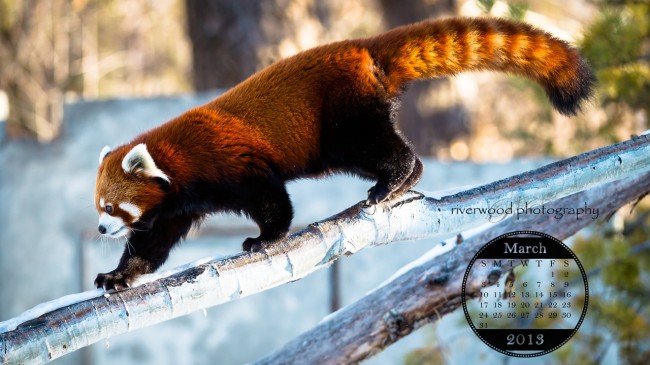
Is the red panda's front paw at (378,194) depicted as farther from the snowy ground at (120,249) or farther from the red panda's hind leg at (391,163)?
the snowy ground at (120,249)

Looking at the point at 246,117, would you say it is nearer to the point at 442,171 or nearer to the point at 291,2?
the point at 442,171

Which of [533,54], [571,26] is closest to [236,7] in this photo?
[533,54]

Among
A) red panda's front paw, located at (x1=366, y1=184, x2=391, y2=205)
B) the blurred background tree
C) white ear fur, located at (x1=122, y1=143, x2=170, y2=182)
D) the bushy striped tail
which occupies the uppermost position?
the blurred background tree

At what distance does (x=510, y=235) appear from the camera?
3.19 metres

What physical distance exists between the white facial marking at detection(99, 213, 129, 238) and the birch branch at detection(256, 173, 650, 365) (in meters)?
0.77

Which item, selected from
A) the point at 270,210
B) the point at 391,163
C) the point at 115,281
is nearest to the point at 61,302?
the point at 115,281

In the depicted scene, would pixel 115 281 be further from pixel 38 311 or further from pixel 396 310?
pixel 396 310

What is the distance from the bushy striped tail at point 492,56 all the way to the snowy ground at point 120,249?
246 cm

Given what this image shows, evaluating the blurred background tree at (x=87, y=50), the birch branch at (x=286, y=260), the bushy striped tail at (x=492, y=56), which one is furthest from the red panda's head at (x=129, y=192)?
the blurred background tree at (x=87, y=50)

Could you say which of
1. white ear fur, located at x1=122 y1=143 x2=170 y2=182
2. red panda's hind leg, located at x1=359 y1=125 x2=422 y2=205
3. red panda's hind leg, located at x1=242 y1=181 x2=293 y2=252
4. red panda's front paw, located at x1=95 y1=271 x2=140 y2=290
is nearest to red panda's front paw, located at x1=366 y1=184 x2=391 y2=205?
red panda's hind leg, located at x1=359 y1=125 x2=422 y2=205

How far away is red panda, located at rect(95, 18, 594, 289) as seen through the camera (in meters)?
2.93

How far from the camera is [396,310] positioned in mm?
3086

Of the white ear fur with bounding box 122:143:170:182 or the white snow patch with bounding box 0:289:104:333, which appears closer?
the white snow patch with bounding box 0:289:104:333
